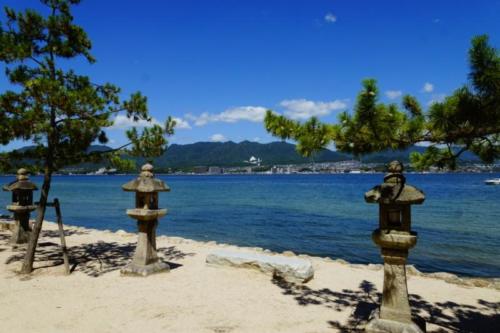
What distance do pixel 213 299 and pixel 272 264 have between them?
2.08 meters

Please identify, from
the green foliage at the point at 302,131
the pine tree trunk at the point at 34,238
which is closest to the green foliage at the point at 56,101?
the pine tree trunk at the point at 34,238

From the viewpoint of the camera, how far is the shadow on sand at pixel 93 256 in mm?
9684

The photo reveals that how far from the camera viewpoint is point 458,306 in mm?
7137

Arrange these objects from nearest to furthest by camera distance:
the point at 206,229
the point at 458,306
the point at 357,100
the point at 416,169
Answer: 1. the point at 357,100
2. the point at 416,169
3. the point at 458,306
4. the point at 206,229

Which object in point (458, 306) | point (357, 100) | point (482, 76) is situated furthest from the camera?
point (458, 306)

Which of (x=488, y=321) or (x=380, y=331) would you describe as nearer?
(x=380, y=331)

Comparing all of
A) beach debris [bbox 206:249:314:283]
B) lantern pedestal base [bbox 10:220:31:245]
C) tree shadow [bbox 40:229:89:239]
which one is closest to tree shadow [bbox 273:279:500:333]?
beach debris [bbox 206:249:314:283]

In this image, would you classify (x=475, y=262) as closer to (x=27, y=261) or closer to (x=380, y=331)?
(x=380, y=331)

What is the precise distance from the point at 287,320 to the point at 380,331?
1.59 meters

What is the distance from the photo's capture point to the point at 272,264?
887 cm

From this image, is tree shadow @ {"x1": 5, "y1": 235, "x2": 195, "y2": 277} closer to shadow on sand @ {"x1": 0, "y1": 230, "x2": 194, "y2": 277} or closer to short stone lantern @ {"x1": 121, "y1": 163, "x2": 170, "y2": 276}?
shadow on sand @ {"x1": 0, "y1": 230, "x2": 194, "y2": 277}

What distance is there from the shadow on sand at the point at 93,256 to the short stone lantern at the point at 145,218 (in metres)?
0.98

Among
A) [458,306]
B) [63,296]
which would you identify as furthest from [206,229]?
[458,306]

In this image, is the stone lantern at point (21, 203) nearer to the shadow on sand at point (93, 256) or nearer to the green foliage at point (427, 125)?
the shadow on sand at point (93, 256)
